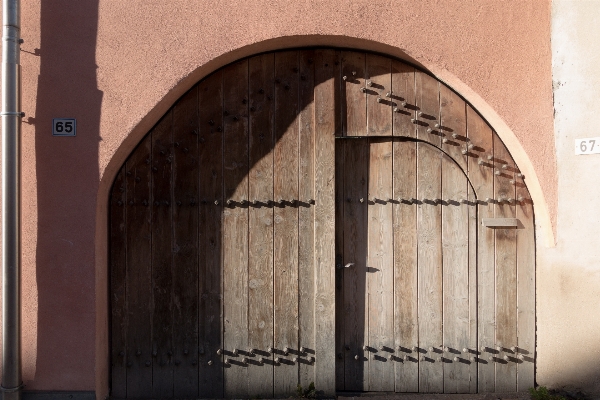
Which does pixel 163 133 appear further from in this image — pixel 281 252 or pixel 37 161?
pixel 281 252

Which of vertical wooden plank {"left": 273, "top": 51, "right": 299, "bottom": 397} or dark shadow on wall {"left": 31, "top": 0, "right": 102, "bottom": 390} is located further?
vertical wooden plank {"left": 273, "top": 51, "right": 299, "bottom": 397}

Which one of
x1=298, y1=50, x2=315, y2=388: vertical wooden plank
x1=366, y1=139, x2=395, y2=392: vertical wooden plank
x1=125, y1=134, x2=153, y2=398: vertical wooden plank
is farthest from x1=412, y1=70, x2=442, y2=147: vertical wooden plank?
x1=125, y1=134, x2=153, y2=398: vertical wooden plank

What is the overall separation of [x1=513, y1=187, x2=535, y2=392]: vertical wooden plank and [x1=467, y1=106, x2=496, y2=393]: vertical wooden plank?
0.52 ft

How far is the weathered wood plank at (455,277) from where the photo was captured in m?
3.26

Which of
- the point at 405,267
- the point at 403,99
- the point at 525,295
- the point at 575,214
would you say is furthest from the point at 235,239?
the point at 575,214

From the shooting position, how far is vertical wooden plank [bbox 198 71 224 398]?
330 cm

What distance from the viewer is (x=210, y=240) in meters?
3.30

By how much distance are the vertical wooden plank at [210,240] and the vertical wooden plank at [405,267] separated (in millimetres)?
1142

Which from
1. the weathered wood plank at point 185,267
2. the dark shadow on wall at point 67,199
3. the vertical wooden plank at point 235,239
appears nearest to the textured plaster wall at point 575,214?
the vertical wooden plank at point 235,239

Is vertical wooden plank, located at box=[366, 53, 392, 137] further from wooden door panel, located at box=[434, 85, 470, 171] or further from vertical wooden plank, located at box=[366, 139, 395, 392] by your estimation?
wooden door panel, located at box=[434, 85, 470, 171]

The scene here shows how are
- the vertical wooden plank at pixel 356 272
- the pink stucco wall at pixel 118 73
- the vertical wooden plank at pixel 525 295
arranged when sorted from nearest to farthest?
1. the pink stucco wall at pixel 118 73
2. the vertical wooden plank at pixel 525 295
3. the vertical wooden plank at pixel 356 272

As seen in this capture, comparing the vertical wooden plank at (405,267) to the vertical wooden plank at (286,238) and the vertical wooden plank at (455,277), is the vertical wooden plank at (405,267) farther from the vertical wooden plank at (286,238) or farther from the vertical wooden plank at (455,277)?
the vertical wooden plank at (286,238)

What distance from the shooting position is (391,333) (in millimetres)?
3295

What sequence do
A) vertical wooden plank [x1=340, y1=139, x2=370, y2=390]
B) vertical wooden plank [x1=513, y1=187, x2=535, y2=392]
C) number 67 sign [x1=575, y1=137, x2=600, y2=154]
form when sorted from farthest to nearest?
vertical wooden plank [x1=340, y1=139, x2=370, y2=390] → vertical wooden plank [x1=513, y1=187, x2=535, y2=392] → number 67 sign [x1=575, y1=137, x2=600, y2=154]
